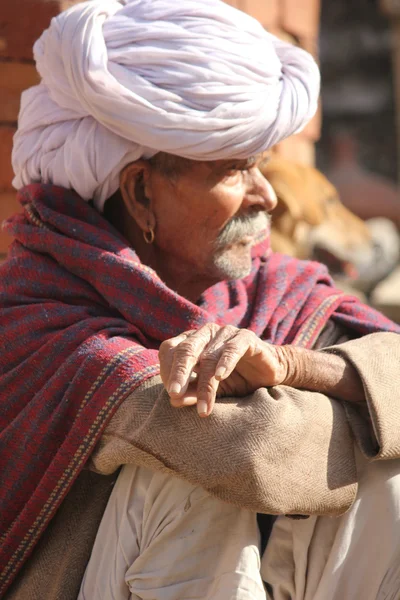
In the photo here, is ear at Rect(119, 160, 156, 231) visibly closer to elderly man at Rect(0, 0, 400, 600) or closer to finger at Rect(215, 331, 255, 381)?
elderly man at Rect(0, 0, 400, 600)

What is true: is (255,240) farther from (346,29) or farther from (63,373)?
(346,29)

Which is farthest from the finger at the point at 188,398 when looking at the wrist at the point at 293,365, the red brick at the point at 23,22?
the red brick at the point at 23,22

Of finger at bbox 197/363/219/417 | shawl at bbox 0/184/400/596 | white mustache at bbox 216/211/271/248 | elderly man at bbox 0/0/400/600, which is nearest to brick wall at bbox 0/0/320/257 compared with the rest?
elderly man at bbox 0/0/400/600

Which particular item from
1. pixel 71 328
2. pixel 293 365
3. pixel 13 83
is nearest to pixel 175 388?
pixel 293 365

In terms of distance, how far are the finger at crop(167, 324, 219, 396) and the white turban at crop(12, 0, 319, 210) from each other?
2.18 feet

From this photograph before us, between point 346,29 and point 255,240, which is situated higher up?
point 255,240

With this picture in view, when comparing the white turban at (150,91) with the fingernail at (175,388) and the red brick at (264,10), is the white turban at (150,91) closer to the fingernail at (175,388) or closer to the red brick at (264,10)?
the fingernail at (175,388)

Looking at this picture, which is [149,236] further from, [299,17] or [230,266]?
[299,17]

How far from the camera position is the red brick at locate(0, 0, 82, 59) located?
11.5ft

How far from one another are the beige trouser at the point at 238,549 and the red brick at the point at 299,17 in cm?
264

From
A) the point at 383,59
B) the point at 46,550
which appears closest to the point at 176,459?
the point at 46,550

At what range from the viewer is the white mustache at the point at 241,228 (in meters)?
2.88

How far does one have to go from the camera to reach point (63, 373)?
2486 mm

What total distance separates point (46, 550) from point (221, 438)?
59 cm
